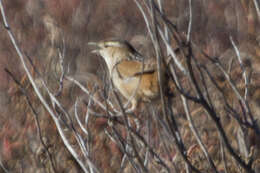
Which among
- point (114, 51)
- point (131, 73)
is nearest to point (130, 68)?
point (131, 73)

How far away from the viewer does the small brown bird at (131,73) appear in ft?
11.4

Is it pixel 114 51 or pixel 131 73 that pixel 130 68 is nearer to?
pixel 131 73

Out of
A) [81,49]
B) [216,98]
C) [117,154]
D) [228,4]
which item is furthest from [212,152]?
[228,4]

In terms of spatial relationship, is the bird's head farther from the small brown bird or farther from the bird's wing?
the bird's wing

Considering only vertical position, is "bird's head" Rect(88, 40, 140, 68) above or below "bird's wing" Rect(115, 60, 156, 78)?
below

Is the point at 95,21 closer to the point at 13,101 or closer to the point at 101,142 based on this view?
the point at 13,101

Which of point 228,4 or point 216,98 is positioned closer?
point 216,98

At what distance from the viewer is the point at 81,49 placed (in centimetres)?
752

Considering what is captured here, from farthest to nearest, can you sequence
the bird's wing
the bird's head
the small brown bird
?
the bird's head, the bird's wing, the small brown bird

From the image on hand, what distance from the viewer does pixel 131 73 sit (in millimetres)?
3682

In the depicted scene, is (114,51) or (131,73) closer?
(131,73)

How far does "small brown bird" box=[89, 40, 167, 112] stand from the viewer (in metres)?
3.47

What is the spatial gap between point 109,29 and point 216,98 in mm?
3445

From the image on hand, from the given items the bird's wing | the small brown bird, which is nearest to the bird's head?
the small brown bird
